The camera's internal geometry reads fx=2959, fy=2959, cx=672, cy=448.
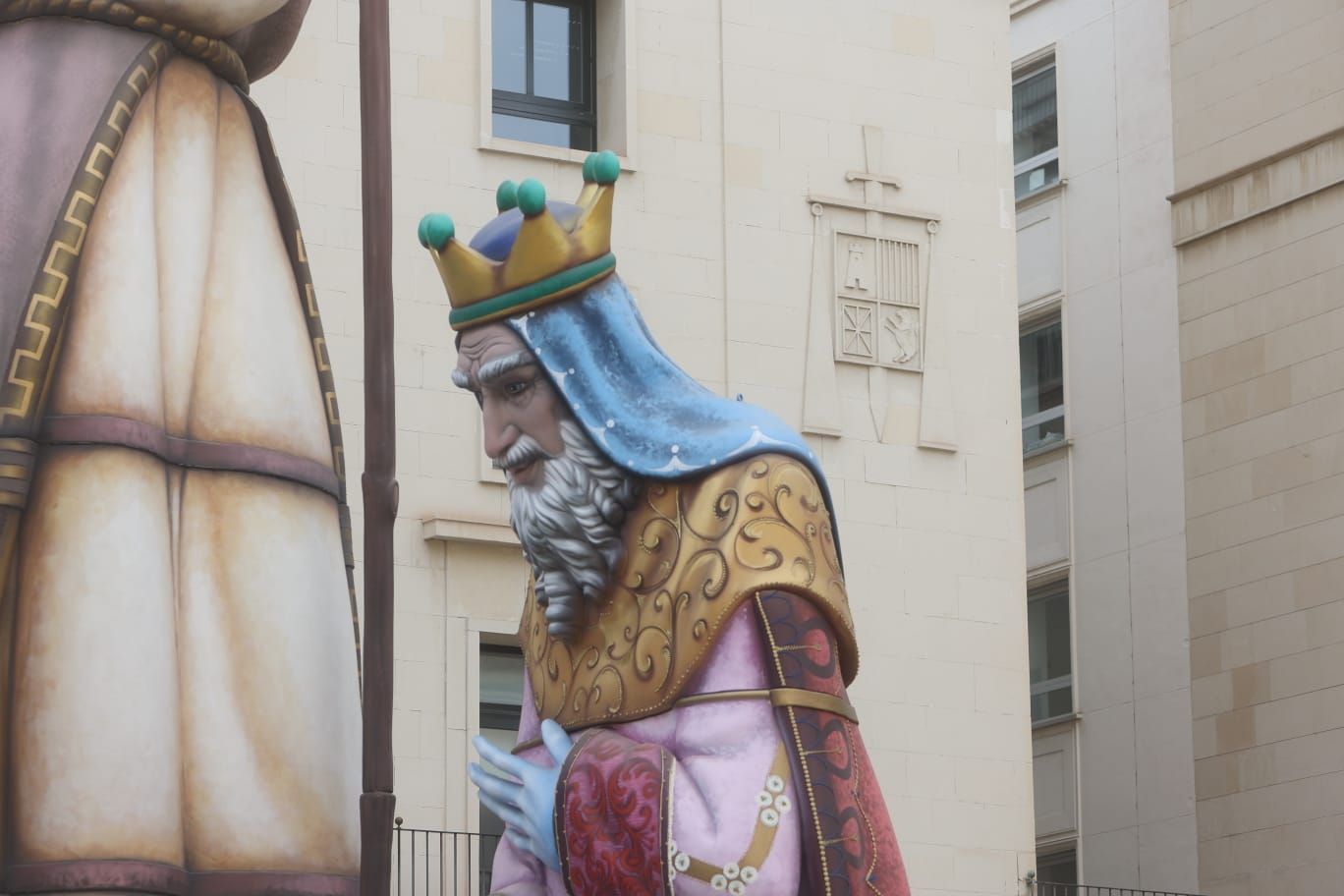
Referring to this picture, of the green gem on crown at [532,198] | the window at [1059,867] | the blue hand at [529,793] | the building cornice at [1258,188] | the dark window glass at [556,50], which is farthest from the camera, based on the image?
the window at [1059,867]

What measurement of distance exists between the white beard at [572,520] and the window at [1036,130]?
705 inches

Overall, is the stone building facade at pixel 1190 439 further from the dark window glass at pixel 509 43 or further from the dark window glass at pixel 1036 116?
the dark window glass at pixel 509 43

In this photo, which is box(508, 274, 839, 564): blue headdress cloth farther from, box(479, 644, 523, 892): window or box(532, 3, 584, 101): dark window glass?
box(532, 3, 584, 101): dark window glass

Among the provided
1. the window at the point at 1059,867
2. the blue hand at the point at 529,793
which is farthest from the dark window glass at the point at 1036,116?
the blue hand at the point at 529,793

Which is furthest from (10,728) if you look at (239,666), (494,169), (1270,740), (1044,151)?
(1044,151)

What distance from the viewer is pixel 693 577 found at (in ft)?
20.4

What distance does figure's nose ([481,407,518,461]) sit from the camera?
6.47 meters

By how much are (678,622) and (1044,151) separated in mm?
18411

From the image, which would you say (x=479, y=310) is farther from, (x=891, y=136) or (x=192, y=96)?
(x=891, y=136)

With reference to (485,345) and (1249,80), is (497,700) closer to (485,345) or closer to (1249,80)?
(1249,80)

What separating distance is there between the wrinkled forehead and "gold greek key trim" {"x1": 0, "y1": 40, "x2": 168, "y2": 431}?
0.92 metres

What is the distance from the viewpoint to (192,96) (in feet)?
23.5

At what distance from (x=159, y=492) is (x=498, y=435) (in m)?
0.82

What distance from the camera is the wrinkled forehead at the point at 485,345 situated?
6.46 meters
